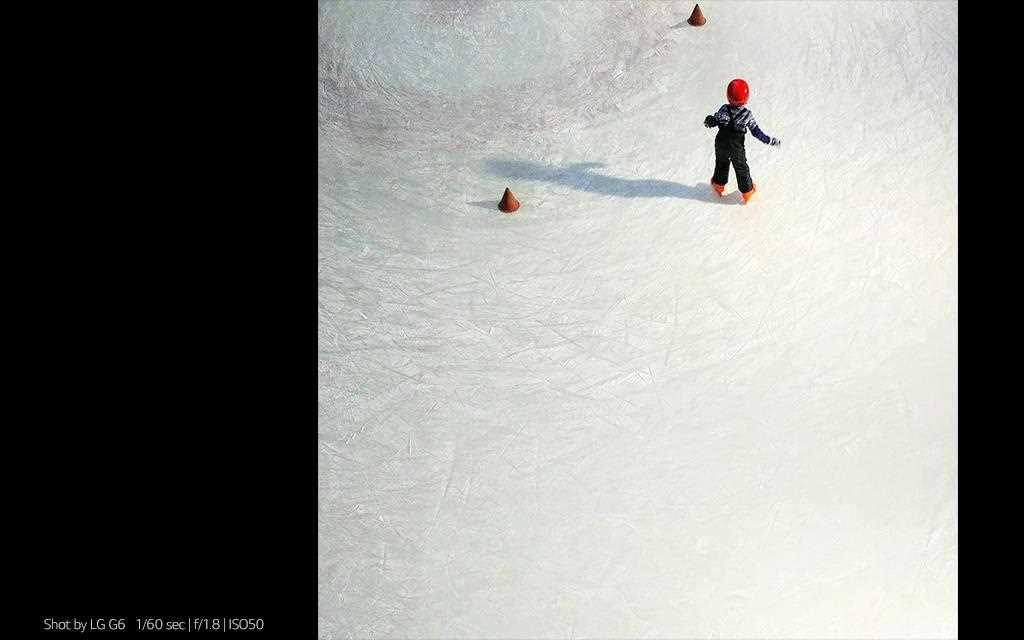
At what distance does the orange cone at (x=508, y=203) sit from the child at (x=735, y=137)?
1.02 m

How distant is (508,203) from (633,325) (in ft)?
3.33

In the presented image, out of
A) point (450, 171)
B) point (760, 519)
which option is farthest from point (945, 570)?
point (450, 171)

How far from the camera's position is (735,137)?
16.3 feet

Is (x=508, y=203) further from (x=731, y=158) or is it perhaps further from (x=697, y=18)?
(x=697, y=18)

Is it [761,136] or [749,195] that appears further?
[749,195]

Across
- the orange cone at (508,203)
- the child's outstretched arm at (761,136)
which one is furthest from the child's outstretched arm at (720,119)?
the orange cone at (508,203)

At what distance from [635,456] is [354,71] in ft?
10.4

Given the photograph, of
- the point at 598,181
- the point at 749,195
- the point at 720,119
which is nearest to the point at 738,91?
the point at 720,119

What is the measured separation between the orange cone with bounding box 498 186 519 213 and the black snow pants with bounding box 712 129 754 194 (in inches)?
40.3

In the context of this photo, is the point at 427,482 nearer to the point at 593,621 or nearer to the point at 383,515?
the point at 383,515

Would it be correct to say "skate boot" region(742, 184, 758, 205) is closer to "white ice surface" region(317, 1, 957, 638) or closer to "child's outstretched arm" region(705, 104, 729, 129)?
"white ice surface" region(317, 1, 957, 638)

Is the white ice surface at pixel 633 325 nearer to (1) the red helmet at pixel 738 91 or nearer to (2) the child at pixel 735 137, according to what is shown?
(2) the child at pixel 735 137

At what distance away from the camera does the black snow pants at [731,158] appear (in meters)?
4.97

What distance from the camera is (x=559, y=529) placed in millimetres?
4004
